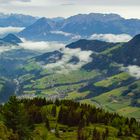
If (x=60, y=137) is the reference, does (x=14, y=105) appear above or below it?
above

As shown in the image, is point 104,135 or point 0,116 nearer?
point 0,116

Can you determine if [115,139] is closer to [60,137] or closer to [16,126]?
[60,137]

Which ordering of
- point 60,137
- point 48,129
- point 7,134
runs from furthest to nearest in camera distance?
1. point 48,129
2. point 60,137
3. point 7,134

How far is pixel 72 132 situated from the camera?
7840 inches

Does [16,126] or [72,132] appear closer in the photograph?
[16,126]

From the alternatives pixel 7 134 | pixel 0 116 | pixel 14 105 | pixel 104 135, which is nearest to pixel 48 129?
pixel 104 135

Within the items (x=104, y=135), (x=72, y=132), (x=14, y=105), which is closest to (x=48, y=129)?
(x=72, y=132)

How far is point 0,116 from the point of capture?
527 feet

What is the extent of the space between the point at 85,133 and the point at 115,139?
1594 centimetres

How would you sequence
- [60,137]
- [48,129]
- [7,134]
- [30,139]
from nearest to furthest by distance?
[7,134]
[30,139]
[60,137]
[48,129]

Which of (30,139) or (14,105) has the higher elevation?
(14,105)

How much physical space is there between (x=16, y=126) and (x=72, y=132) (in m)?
59.1

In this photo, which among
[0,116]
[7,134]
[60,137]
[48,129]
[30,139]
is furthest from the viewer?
[48,129]

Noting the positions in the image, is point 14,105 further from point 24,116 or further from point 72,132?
point 72,132
